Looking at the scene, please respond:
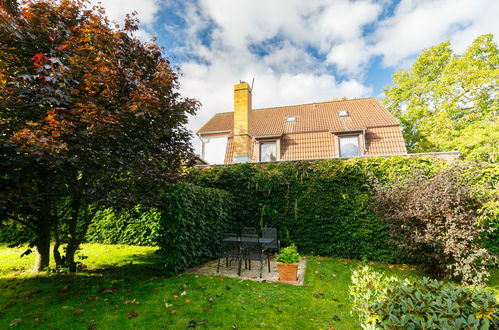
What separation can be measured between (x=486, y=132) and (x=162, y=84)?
706 inches

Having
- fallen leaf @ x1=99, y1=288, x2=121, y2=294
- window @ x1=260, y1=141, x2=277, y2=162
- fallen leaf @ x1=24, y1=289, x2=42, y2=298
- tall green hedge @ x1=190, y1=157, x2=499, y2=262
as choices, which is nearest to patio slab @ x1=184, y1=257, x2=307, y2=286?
tall green hedge @ x1=190, y1=157, x2=499, y2=262

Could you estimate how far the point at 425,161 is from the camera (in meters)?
7.55

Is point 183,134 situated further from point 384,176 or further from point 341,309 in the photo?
point 384,176

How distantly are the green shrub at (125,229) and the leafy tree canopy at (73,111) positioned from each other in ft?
13.1

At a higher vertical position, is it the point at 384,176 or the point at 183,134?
the point at 183,134

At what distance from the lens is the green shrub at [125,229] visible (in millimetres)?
9641

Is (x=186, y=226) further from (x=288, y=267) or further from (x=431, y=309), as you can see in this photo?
(x=431, y=309)

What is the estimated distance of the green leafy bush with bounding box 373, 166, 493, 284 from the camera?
5355 mm

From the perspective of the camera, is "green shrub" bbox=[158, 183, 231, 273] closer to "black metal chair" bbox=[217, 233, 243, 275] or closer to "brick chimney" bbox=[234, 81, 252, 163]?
"black metal chair" bbox=[217, 233, 243, 275]

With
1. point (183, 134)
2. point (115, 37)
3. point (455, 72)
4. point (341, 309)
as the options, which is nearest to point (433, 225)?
point (341, 309)

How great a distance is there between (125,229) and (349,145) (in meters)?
12.5

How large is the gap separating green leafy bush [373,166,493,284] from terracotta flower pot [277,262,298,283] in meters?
2.78

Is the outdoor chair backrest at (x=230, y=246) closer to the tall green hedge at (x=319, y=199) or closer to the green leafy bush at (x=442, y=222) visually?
the tall green hedge at (x=319, y=199)

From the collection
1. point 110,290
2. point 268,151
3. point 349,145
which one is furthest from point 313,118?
point 110,290
